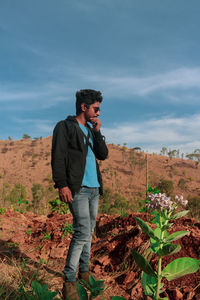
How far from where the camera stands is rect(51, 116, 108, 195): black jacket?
2367 mm

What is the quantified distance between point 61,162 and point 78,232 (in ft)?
2.22

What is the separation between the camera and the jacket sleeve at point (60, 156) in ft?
7.72

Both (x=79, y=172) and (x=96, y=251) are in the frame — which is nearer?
(x=79, y=172)

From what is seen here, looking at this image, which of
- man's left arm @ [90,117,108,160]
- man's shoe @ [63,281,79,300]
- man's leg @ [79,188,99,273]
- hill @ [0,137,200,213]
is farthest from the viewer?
hill @ [0,137,200,213]

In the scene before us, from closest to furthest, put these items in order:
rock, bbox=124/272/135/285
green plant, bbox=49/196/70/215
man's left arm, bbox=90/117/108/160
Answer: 1. man's left arm, bbox=90/117/108/160
2. rock, bbox=124/272/135/285
3. green plant, bbox=49/196/70/215

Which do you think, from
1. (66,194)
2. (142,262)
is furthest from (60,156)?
(142,262)

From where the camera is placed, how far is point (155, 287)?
4.79 ft

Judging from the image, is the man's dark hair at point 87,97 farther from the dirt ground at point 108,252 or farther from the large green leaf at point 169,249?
the dirt ground at point 108,252

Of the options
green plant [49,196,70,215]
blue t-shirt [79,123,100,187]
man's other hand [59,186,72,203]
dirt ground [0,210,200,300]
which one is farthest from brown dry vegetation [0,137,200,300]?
blue t-shirt [79,123,100,187]

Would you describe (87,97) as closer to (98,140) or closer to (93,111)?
(93,111)

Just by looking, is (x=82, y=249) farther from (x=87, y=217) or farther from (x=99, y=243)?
(x=99, y=243)

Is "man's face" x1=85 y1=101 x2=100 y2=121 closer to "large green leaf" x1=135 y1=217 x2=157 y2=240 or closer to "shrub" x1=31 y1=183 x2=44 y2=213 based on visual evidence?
"large green leaf" x1=135 y1=217 x2=157 y2=240

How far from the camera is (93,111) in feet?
8.90

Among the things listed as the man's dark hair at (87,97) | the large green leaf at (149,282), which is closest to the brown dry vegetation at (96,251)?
the large green leaf at (149,282)
